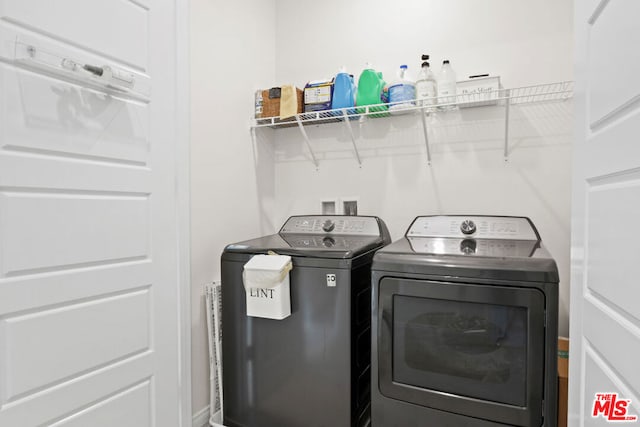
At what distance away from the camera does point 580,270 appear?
3.51 ft

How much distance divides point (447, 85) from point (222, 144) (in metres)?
1.31

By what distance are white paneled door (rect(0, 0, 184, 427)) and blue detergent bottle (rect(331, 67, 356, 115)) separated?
3.02 feet

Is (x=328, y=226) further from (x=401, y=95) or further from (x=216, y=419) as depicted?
(x=216, y=419)

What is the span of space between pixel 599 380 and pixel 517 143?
1.36 meters

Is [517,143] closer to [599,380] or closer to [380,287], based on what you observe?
[380,287]

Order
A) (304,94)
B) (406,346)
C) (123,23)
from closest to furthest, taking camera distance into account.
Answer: (406,346) → (123,23) → (304,94)

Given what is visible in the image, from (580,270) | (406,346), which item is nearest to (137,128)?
(406,346)

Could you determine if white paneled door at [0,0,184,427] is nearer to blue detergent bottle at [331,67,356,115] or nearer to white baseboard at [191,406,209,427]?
white baseboard at [191,406,209,427]

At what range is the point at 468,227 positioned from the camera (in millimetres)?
1856

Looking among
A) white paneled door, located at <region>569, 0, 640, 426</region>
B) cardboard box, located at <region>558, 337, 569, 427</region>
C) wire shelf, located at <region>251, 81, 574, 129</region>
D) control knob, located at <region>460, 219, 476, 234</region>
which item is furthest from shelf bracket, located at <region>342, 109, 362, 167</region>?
cardboard box, located at <region>558, 337, 569, 427</region>

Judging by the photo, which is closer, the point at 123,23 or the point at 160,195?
the point at 123,23

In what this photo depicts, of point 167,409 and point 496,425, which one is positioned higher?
point 496,425

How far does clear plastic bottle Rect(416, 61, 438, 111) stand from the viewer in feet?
6.43

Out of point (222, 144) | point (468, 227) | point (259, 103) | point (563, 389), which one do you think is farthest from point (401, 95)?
point (563, 389)
